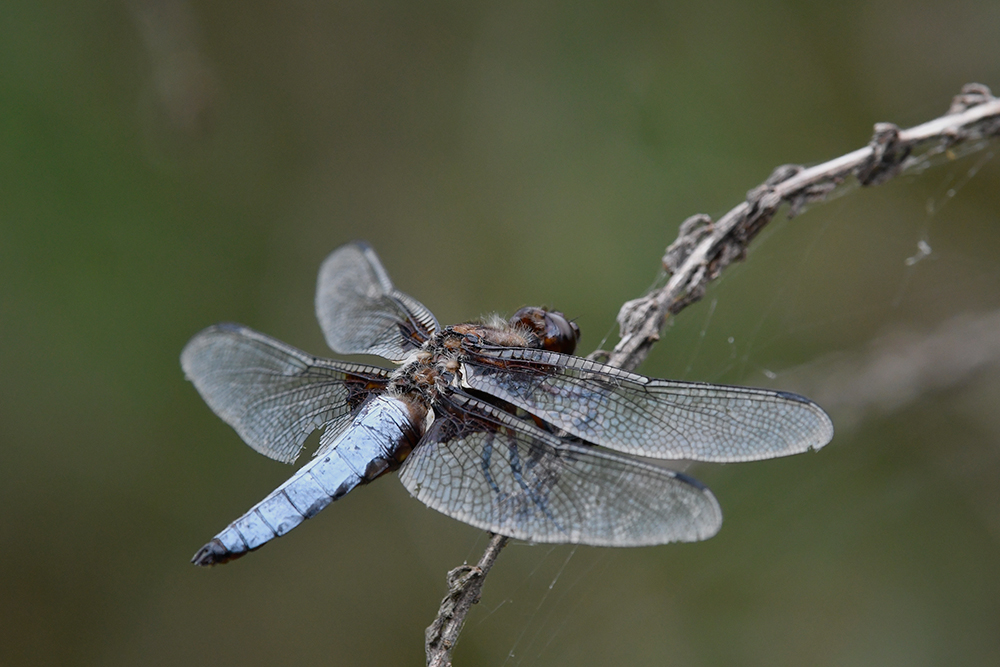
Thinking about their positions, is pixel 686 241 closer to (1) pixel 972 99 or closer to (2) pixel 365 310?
(1) pixel 972 99

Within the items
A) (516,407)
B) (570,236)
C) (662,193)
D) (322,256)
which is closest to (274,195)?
(322,256)

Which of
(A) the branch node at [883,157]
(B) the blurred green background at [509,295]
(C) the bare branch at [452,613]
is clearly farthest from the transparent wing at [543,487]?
(B) the blurred green background at [509,295]

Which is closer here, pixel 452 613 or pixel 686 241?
pixel 452 613

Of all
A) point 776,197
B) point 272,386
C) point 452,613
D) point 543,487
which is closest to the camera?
point 452,613

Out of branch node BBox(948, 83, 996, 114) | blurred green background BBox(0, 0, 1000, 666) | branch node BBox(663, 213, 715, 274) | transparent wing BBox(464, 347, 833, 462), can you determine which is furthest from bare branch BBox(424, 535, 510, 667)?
branch node BBox(948, 83, 996, 114)

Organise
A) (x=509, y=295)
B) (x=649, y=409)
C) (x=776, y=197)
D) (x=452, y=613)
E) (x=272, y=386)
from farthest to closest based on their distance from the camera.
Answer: (x=509, y=295), (x=272, y=386), (x=776, y=197), (x=649, y=409), (x=452, y=613)

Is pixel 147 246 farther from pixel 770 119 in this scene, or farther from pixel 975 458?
pixel 975 458

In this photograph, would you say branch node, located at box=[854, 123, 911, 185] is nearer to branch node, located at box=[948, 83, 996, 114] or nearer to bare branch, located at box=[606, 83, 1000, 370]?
bare branch, located at box=[606, 83, 1000, 370]

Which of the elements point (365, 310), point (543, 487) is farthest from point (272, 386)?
point (543, 487)
